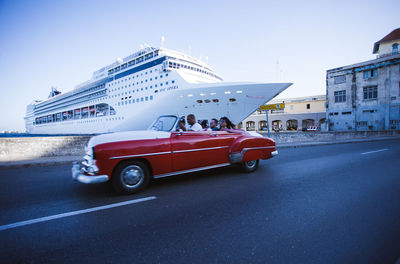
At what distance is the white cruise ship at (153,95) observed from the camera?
591 inches

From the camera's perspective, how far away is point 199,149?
4.02 metres

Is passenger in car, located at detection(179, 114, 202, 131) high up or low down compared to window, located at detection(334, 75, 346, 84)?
down

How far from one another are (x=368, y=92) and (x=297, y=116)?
656 inches

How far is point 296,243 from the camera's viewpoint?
1.82 metres

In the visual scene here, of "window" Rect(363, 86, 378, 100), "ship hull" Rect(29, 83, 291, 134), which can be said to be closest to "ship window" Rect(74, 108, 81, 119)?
"ship hull" Rect(29, 83, 291, 134)

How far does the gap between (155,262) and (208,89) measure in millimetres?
14226

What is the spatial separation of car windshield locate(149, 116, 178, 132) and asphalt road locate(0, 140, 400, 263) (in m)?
1.23

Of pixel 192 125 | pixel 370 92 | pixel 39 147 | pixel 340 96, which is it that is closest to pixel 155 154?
pixel 192 125

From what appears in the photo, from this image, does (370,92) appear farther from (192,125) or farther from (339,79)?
(192,125)

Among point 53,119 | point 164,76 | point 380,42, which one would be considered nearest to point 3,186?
point 164,76

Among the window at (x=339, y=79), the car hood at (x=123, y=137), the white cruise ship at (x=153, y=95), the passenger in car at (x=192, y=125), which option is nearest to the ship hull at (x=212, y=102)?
the white cruise ship at (x=153, y=95)

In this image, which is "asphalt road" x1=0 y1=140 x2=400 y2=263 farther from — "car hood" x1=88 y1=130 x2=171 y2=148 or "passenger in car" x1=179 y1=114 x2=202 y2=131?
"passenger in car" x1=179 y1=114 x2=202 y2=131

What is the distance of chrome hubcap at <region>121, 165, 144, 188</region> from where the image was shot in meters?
3.29

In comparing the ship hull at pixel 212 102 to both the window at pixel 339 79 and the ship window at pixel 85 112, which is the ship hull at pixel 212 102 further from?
the window at pixel 339 79
